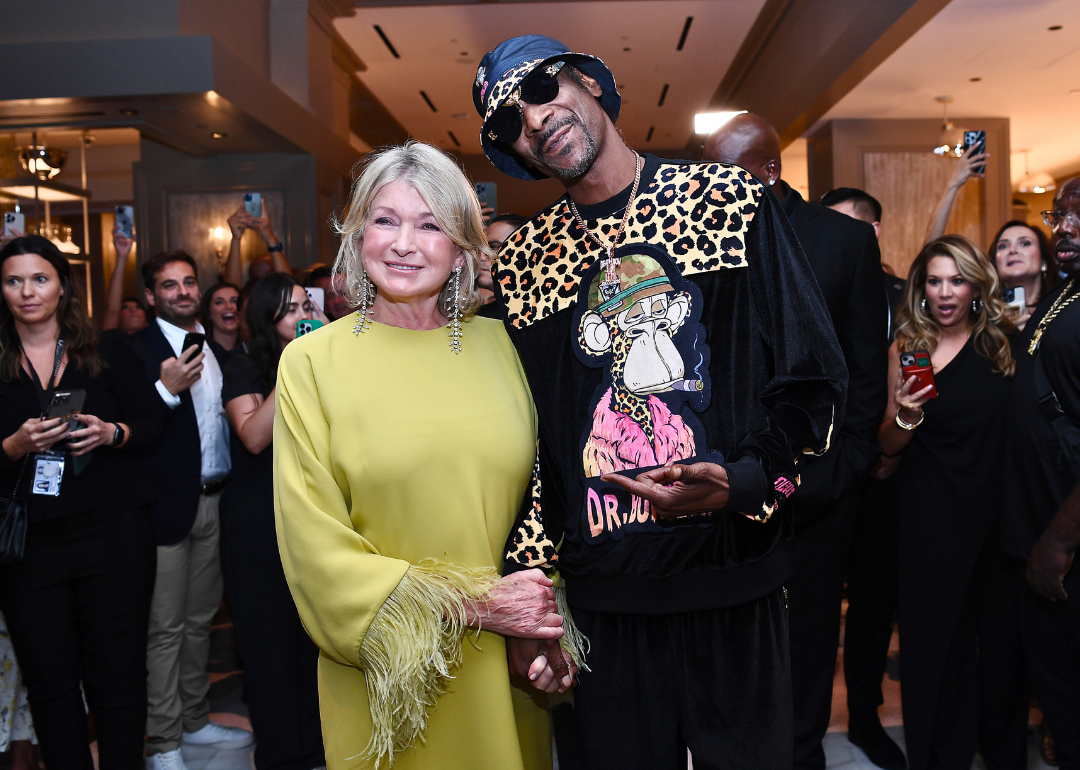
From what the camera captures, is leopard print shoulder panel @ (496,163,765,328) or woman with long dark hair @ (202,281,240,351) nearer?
leopard print shoulder panel @ (496,163,765,328)

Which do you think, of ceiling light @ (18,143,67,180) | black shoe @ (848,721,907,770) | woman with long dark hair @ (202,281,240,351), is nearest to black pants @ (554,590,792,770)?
black shoe @ (848,721,907,770)

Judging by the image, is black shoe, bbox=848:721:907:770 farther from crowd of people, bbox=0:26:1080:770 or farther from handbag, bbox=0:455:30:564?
handbag, bbox=0:455:30:564

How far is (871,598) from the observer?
3012mm

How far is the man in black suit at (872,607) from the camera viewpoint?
2.93 metres

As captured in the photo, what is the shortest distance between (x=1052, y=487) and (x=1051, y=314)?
48 cm

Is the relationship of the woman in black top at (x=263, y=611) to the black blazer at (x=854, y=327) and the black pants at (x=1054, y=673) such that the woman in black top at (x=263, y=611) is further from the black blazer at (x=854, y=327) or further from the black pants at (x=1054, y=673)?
the black pants at (x=1054, y=673)

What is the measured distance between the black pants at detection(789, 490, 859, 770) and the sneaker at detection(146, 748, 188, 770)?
2091 millimetres

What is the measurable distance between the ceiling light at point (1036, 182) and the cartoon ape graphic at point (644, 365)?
12936mm

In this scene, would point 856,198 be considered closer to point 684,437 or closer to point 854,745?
point 854,745

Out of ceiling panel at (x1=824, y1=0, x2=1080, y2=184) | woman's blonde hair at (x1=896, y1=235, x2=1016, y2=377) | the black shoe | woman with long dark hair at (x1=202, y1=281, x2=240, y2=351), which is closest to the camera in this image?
woman's blonde hair at (x1=896, y1=235, x2=1016, y2=377)

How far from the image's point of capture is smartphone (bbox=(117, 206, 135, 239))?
14.8 feet

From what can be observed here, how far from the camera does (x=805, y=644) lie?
97.0 inches

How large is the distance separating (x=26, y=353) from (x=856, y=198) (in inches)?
139

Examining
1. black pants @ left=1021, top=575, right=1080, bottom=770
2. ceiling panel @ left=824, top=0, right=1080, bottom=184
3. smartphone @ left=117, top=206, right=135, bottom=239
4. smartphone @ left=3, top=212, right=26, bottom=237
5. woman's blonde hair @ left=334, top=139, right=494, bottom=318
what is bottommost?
black pants @ left=1021, top=575, right=1080, bottom=770
